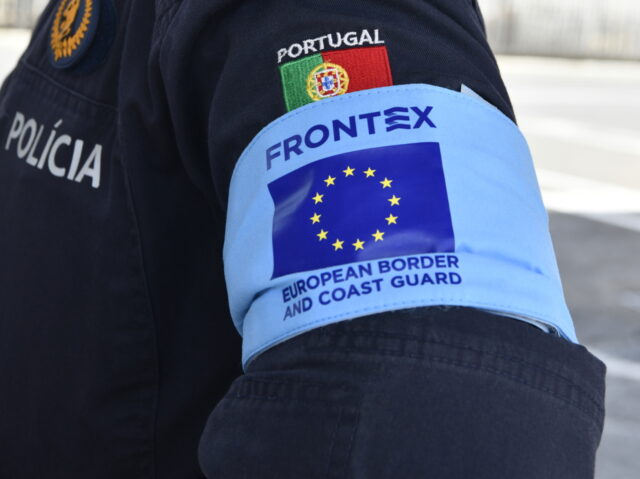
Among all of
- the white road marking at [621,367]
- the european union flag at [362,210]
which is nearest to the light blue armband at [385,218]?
the european union flag at [362,210]

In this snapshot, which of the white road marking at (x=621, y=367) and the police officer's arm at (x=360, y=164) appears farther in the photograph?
the white road marking at (x=621, y=367)

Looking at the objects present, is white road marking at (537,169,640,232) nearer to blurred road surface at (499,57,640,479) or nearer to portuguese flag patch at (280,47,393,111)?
blurred road surface at (499,57,640,479)

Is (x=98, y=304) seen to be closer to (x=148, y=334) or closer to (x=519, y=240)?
(x=148, y=334)

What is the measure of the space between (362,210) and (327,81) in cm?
10

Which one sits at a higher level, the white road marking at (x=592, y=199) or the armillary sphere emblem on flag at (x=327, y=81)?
the white road marking at (x=592, y=199)

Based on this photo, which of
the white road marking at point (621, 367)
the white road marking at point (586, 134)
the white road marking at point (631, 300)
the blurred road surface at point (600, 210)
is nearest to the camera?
the blurred road surface at point (600, 210)

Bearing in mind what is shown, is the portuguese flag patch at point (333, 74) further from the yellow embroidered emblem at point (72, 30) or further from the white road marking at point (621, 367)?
the white road marking at point (621, 367)

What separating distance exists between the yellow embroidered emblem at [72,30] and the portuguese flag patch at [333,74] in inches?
10.4

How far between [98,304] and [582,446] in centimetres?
42

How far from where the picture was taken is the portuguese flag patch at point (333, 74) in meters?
0.68

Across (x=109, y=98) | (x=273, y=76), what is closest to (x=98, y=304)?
(x=109, y=98)

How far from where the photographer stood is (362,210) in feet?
2.07

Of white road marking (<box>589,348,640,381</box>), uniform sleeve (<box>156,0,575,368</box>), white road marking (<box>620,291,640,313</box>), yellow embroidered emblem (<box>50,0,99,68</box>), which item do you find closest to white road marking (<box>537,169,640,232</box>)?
white road marking (<box>620,291,640,313</box>)

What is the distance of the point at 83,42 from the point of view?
894 millimetres
